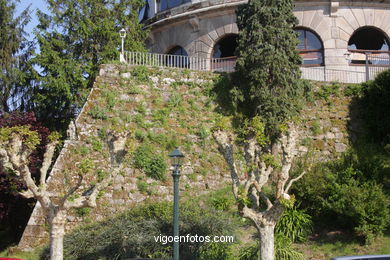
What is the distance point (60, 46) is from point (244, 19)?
8325mm

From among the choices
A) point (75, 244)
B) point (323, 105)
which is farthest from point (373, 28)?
point (75, 244)

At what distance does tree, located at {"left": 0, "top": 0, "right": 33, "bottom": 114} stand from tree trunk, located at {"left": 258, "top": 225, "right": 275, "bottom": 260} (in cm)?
1470

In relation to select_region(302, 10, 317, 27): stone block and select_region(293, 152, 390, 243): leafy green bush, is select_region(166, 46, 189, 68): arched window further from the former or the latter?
select_region(293, 152, 390, 243): leafy green bush

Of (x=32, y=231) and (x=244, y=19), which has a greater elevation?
(x=244, y=19)

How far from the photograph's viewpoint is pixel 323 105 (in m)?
18.9

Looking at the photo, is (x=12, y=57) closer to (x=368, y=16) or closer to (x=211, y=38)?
(x=211, y=38)

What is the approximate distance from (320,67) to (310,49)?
3.43 feet

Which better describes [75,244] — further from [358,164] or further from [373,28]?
[373,28]

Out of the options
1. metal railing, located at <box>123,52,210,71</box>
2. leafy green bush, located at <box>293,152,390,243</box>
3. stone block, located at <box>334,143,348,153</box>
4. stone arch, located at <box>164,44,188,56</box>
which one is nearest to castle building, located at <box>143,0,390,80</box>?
stone arch, located at <box>164,44,188,56</box>

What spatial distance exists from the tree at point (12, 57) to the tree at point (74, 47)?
1027mm

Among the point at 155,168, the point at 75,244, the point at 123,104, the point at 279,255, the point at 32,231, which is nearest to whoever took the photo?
the point at 279,255

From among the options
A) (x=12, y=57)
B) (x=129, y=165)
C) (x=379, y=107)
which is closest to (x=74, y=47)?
(x=12, y=57)

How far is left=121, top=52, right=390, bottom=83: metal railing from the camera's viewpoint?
2003 centimetres

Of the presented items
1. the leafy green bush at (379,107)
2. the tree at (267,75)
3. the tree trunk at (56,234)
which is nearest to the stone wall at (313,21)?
the leafy green bush at (379,107)
